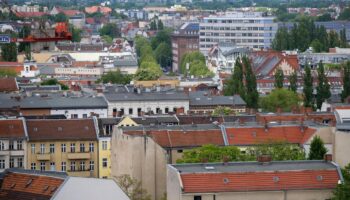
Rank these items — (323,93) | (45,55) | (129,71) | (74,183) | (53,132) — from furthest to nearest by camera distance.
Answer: (45,55) → (129,71) → (323,93) → (53,132) → (74,183)

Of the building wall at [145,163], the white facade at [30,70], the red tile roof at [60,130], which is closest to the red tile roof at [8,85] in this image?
the white facade at [30,70]

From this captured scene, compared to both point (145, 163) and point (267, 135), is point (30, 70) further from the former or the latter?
point (145, 163)

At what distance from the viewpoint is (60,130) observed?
309 ft

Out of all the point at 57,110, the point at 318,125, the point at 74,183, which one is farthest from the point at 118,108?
the point at 74,183

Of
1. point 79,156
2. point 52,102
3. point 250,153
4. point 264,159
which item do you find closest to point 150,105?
point 52,102

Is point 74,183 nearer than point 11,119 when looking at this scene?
Yes

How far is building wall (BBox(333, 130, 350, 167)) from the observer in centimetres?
7925

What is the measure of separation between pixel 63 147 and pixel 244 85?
4204cm

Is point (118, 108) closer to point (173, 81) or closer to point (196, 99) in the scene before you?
point (196, 99)

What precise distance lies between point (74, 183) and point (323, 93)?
67183mm

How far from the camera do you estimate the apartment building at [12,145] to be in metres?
91.7

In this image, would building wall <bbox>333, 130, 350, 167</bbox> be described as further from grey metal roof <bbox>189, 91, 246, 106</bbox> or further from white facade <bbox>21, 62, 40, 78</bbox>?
white facade <bbox>21, 62, 40, 78</bbox>

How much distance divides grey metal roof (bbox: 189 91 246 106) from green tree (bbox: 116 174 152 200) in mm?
41193

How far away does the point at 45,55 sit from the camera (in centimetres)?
19312
